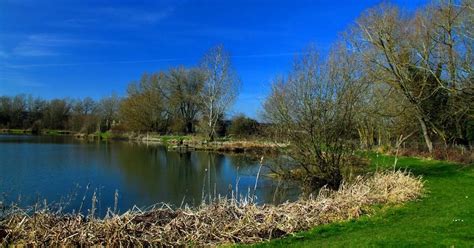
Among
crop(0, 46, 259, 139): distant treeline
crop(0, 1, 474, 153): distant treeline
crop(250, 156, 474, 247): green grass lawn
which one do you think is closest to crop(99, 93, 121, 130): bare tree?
crop(0, 46, 259, 139): distant treeline

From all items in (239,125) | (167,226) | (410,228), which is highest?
(239,125)

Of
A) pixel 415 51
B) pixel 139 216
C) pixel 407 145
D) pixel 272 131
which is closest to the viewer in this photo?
pixel 139 216

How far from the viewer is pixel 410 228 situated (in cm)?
873

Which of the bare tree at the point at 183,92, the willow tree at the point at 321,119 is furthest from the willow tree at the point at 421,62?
the bare tree at the point at 183,92

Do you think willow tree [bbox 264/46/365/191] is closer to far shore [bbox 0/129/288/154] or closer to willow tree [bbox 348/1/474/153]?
far shore [bbox 0/129/288/154]

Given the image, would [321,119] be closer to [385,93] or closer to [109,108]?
[385,93]

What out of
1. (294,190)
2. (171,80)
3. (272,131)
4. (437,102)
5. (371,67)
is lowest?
(294,190)

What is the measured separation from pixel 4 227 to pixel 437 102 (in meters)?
28.3

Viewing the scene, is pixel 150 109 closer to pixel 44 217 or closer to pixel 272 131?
pixel 272 131

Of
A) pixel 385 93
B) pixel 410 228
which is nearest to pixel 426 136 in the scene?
pixel 385 93

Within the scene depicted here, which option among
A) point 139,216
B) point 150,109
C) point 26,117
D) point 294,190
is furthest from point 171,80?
point 139,216

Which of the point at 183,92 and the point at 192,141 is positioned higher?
the point at 183,92

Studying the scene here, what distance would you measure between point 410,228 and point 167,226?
4829 mm

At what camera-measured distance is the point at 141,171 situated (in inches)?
991
